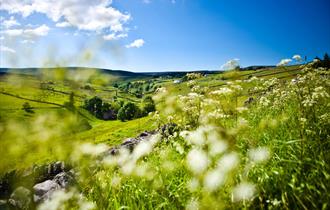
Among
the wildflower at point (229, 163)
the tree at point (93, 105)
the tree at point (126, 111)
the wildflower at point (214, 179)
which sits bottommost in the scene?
the tree at point (126, 111)

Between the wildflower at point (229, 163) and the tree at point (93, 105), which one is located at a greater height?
the tree at point (93, 105)

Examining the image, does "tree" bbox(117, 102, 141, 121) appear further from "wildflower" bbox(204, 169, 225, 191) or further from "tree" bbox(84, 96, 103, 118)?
"wildflower" bbox(204, 169, 225, 191)

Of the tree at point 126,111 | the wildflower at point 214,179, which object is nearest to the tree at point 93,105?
the wildflower at point 214,179

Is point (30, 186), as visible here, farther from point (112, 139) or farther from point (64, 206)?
point (112, 139)

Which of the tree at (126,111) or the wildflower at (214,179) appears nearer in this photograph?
the wildflower at (214,179)

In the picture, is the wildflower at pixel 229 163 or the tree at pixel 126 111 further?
the tree at pixel 126 111

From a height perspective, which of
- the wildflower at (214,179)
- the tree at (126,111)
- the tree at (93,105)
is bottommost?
the tree at (126,111)

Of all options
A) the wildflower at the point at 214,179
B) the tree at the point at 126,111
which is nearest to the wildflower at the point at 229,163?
the wildflower at the point at 214,179

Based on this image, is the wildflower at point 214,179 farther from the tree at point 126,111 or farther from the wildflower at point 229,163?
the tree at point 126,111

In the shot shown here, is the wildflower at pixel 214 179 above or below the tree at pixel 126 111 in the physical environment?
above

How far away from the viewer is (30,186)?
207cm

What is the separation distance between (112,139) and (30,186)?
85.9 m

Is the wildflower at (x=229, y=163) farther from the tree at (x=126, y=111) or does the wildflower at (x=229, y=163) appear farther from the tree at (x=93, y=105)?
the tree at (x=126, y=111)

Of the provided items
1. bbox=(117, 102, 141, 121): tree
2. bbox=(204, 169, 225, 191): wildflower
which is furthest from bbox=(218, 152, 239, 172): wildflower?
bbox=(117, 102, 141, 121): tree
